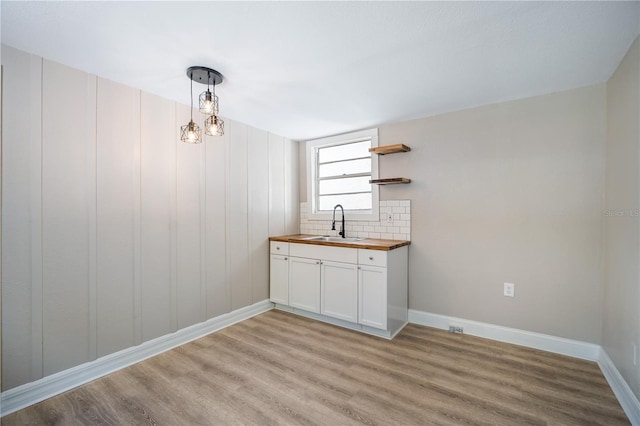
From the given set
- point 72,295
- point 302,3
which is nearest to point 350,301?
point 72,295

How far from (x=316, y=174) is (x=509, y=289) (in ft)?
8.65

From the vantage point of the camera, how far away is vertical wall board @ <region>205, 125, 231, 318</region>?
9.95 feet

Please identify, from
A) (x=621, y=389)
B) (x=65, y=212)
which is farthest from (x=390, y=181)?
(x=65, y=212)

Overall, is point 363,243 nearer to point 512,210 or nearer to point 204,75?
point 512,210

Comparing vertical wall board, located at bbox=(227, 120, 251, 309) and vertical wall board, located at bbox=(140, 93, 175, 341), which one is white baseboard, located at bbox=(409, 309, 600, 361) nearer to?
vertical wall board, located at bbox=(227, 120, 251, 309)

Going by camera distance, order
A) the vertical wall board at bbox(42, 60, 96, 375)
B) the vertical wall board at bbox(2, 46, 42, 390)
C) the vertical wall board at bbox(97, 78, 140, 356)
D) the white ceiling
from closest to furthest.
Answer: the white ceiling
the vertical wall board at bbox(2, 46, 42, 390)
the vertical wall board at bbox(42, 60, 96, 375)
the vertical wall board at bbox(97, 78, 140, 356)

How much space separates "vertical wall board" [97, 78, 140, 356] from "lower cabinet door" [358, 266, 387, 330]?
204 cm

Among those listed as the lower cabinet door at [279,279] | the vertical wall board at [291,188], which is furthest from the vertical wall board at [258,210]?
the vertical wall board at [291,188]

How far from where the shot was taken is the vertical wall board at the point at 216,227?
303 centimetres

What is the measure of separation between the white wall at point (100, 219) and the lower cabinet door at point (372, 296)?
1.40 meters

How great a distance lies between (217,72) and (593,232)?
323cm

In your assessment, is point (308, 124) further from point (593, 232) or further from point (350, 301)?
point (593, 232)

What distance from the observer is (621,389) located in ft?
6.23

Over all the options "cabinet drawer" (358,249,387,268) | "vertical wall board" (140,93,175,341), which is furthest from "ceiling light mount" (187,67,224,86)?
"cabinet drawer" (358,249,387,268)
